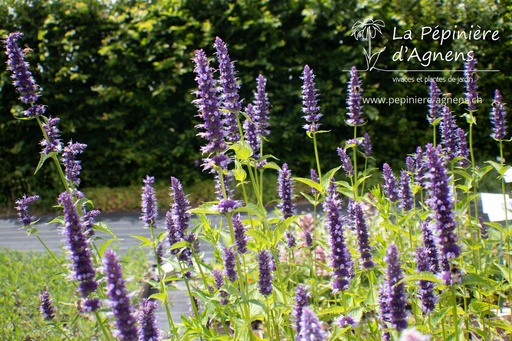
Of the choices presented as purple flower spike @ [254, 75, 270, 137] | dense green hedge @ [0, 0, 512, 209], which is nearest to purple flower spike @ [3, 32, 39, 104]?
purple flower spike @ [254, 75, 270, 137]

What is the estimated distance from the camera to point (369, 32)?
30.8 ft

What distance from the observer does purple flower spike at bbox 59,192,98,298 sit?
1.78 meters

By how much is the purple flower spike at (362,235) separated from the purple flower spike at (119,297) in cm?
111

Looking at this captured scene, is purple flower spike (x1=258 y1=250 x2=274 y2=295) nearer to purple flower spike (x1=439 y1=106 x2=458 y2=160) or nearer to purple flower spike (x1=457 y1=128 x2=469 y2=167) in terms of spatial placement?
purple flower spike (x1=439 y1=106 x2=458 y2=160)

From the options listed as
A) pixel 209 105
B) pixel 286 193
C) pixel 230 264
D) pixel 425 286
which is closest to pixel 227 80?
pixel 209 105

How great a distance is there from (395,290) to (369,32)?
823cm

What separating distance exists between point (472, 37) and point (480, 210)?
379cm

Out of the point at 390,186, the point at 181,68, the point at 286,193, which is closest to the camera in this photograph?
the point at 286,193

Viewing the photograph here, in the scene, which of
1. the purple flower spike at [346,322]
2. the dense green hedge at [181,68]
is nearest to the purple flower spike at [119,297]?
the purple flower spike at [346,322]

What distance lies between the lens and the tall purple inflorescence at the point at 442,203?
1838 millimetres

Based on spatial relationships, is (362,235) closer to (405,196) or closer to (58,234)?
(405,196)

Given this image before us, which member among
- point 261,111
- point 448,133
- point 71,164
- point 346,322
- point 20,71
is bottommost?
point 346,322

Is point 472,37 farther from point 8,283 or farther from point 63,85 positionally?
point 8,283

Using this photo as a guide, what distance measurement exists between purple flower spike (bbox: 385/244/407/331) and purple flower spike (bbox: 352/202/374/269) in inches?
15.5
